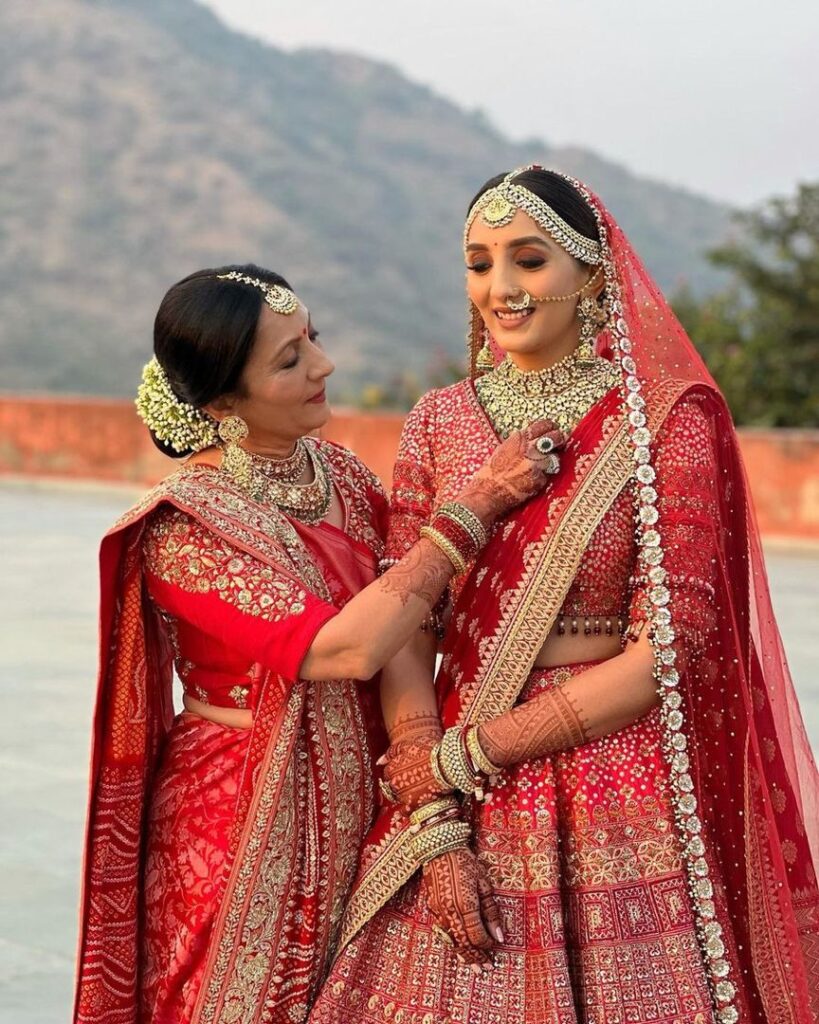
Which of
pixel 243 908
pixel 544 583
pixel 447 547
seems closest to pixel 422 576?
pixel 447 547

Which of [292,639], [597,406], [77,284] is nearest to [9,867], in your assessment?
[292,639]

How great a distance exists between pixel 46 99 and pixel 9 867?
44824mm

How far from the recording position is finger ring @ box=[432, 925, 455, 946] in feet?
8.05

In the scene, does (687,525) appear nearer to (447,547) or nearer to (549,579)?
(549,579)

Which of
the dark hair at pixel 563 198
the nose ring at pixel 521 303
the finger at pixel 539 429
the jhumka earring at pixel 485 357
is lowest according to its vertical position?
the finger at pixel 539 429

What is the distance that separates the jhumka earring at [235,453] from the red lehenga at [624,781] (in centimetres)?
31

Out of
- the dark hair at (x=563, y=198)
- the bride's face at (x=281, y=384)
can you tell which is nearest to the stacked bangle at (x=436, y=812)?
the bride's face at (x=281, y=384)

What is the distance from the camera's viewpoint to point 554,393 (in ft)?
8.57

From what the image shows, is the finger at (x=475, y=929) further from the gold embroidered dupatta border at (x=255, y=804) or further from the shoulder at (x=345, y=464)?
the shoulder at (x=345, y=464)

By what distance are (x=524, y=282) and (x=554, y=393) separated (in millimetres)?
201

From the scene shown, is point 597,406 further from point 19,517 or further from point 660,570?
point 19,517

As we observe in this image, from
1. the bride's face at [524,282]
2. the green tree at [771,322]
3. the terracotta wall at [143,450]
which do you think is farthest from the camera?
the green tree at [771,322]

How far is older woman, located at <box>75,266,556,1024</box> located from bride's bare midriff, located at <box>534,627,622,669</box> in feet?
0.66

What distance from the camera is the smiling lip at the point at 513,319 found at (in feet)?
8.30
